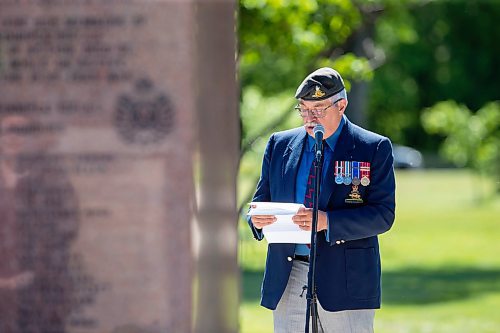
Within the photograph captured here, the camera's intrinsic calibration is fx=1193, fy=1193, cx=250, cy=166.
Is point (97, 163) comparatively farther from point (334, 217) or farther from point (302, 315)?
point (302, 315)

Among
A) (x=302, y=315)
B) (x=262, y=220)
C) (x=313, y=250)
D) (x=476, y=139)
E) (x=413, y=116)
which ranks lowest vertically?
(x=413, y=116)

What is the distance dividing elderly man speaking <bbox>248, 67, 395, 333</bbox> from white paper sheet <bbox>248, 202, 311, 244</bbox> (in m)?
0.04

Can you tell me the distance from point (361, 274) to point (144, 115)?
4.59ft

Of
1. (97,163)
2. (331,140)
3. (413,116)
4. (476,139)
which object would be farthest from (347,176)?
(413,116)

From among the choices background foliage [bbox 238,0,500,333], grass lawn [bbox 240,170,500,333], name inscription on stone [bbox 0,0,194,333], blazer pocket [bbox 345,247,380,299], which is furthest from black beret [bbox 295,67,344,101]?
grass lawn [bbox 240,170,500,333]

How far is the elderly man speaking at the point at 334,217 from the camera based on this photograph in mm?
5516

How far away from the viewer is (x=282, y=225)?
18.0 ft

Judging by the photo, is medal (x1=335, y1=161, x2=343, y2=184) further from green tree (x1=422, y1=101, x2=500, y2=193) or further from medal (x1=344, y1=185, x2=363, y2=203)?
green tree (x1=422, y1=101, x2=500, y2=193)

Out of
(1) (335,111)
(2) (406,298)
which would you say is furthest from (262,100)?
(1) (335,111)

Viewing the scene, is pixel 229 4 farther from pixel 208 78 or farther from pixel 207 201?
pixel 207 201

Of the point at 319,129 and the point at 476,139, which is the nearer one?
the point at 319,129

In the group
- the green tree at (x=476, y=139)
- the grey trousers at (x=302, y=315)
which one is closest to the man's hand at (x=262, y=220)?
the grey trousers at (x=302, y=315)

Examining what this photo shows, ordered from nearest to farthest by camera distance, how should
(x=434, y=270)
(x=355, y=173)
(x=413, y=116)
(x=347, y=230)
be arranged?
(x=347, y=230), (x=355, y=173), (x=434, y=270), (x=413, y=116)

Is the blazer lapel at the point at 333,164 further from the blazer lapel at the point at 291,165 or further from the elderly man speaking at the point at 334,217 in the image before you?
the blazer lapel at the point at 291,165
